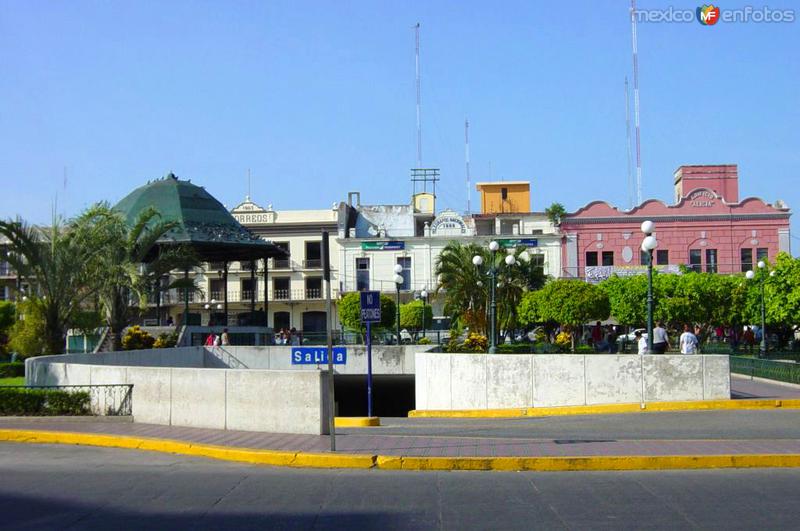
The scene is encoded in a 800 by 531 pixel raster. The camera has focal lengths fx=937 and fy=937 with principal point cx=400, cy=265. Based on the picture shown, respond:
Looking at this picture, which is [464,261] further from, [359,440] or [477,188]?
[359,440]

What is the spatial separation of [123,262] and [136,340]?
3391mm

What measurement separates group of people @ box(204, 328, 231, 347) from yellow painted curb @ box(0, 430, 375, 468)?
73.4ft

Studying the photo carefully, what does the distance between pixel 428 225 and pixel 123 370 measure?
154 ft

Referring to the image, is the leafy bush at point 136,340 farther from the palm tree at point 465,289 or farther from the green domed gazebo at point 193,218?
the palm tree at point 465,289

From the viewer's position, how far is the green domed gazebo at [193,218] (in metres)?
38.6

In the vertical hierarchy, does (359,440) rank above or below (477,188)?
below

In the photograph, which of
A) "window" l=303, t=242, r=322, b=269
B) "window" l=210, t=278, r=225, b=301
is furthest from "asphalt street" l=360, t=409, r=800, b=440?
"window" l=210, t=278, r=225, b=301

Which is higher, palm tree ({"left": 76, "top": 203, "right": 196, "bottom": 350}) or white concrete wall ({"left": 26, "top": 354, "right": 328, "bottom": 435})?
palm tree ({"left": 76, "top": 203, "right": 196, "bottom": 350})

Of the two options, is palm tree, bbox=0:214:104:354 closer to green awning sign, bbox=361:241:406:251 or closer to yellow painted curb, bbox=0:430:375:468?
yellow painted curb, bbox=0:430:375:468

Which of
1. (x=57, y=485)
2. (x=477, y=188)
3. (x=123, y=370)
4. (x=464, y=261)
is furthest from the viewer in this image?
(x=477, y=188)

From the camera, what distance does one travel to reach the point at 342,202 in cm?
6300

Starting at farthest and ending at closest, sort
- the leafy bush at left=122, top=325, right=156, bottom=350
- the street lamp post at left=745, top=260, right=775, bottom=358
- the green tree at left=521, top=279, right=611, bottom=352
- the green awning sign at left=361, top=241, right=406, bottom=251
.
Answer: the green awning sign at left=361, top=241, right=406, bottom=251
the green tree at left=521, top=279, right=611, bottom=352
the street lamp post at left=745, top=260, right=775, bottom=358
the leafy bush at left=122, top=325, right=156, bottom=350

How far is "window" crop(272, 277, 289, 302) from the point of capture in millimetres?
66125

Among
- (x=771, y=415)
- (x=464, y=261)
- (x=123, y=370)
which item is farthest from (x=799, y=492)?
(x=464, y=261)
